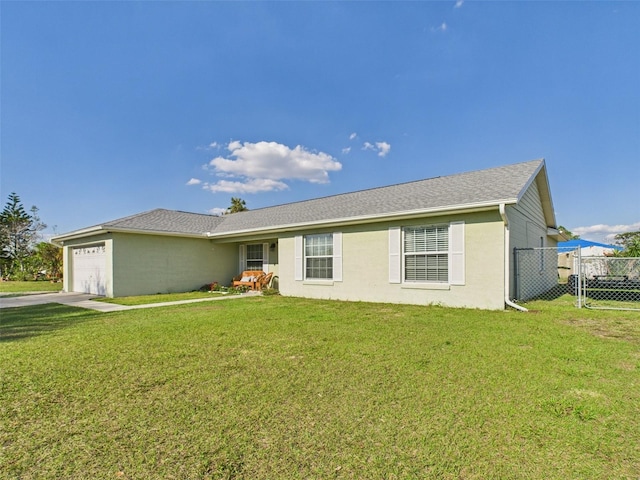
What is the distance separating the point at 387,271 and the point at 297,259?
392 centimetres

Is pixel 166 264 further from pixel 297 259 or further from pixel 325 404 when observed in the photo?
pixel 325 404

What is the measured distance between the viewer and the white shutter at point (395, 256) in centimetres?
968

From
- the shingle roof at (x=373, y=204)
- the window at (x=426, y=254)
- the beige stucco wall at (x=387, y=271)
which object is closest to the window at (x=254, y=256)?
the shingle roof at (x=373, y=204)

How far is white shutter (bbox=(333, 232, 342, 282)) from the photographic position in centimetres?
1117

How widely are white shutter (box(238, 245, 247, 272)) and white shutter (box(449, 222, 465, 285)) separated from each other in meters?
11.2

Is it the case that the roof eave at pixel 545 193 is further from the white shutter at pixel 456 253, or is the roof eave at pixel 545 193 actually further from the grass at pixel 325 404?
the grass at pixel 325 404

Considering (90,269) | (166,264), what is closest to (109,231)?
(166,264)

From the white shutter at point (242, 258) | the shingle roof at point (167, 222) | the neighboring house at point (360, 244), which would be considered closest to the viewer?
the neighboring house at point (360, 244)

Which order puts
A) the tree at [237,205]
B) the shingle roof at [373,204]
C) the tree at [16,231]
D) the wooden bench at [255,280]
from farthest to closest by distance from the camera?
the tree at [237,205], the tree at [16,231], the wooden bench at [255,280], the shingle roof at [373,204]

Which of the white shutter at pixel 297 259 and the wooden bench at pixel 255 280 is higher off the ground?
the white shutter at pixel 297 259

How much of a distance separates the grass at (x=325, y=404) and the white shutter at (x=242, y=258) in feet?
36.0

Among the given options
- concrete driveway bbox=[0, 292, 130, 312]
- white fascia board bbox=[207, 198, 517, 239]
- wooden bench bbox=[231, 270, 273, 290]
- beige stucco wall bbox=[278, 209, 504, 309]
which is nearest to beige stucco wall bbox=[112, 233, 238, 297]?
concrete driveway bbox=[0, 292, 130, 312]

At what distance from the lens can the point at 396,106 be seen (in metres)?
15.6

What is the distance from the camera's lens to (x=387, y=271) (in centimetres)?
998
